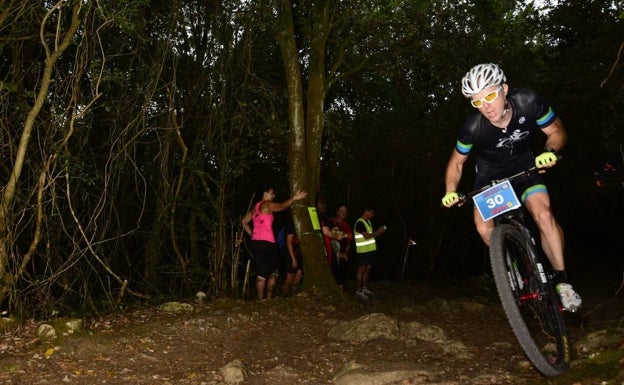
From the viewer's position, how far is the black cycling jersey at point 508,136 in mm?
4449

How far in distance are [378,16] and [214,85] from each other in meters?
2.99

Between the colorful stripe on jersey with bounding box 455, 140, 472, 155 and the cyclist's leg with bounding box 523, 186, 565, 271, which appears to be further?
the colorful stripe on jersey with bounding box 455, 140, 472, 155

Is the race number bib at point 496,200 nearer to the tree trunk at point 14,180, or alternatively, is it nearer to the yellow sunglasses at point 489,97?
the yellow sunglasses at point 489,97

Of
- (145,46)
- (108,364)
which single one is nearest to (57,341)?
(108,364)

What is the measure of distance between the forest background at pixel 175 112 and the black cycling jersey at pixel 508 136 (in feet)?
13.1

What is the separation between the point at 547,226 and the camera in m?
4.36

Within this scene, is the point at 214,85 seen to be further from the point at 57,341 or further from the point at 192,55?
the point at 57,341

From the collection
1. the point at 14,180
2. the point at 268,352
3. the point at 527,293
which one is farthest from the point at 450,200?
the point at 14,180

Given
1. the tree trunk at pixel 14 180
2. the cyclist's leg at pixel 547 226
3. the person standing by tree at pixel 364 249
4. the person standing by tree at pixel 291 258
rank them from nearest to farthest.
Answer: the cyclist's leg at pixel 547 226, the tree trunk at pixel 14 180, the person standing by tree at pixel 291 258, the person standing by tree at pixel 364 249

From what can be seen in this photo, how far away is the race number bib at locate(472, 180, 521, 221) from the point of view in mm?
4227

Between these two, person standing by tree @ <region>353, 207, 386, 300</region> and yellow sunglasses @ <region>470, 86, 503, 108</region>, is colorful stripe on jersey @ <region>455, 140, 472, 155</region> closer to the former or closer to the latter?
yellow sunglasses @ <region>470, 86, 503, 108</region>

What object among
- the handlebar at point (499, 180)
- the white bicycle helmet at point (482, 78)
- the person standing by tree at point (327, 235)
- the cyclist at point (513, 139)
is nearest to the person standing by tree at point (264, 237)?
the person standing by tree at point (327, 235)

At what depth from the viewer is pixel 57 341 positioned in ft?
18.3

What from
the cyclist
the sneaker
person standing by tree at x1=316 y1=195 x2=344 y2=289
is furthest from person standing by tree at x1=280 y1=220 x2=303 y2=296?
the sneaker
